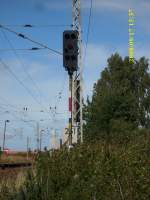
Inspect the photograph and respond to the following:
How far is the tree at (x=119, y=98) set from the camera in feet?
206

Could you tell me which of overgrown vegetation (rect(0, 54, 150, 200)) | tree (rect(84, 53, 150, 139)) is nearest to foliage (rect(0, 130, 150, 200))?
overgrown vegetation (rect(0, 54, 150, 200))

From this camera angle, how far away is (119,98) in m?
66.1

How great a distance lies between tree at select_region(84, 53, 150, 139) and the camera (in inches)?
2473

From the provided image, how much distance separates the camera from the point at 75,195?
11.9 m

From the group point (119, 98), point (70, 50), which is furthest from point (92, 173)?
point (119, 98)

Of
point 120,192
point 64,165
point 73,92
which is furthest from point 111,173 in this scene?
point 73,92

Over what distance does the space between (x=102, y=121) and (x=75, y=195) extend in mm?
51141

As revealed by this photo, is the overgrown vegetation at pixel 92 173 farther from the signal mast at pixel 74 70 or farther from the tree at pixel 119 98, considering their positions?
the tree at pixel 119 98

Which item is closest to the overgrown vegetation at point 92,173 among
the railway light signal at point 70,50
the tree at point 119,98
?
the railway light signal at point 70,50

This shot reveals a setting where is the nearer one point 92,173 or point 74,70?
point 92,173

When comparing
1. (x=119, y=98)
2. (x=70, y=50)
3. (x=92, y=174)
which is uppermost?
(x=119, y=98)

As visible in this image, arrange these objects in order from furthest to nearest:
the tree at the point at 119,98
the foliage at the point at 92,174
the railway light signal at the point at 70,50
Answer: the tree at the point at 119,98 → the railway light signal at the point at 70,50 → the foliage at the point at 92,174

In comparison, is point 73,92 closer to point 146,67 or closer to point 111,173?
point 111,173

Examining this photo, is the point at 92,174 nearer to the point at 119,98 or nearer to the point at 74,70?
the point at 74,70
